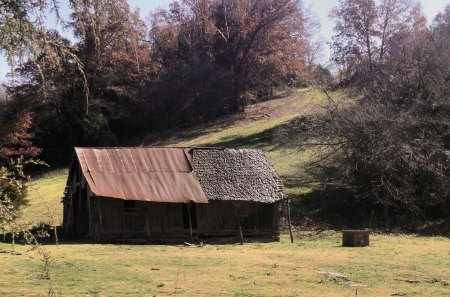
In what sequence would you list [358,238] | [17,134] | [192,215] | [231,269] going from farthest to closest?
1. [17,134]
2. [192,215]
3. [358,238]
4. [231,269]

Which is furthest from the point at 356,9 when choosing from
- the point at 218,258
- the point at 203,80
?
the point at 218,258

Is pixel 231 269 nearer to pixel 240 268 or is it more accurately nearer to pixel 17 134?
pixel 240 268

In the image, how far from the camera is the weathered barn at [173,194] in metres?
27.2

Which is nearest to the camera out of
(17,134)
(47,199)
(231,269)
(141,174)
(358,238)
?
(231,269)

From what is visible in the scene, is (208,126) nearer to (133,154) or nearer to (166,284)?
(133,154)

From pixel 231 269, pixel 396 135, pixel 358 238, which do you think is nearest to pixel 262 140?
pixel 396 135

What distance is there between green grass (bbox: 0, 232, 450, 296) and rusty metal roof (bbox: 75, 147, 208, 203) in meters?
Result: 2.73

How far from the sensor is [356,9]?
2064 inches

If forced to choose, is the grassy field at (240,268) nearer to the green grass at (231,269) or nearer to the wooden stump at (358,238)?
the green grass at (231,269)

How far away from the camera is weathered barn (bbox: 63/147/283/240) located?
27.2m

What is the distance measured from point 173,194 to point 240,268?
10524 mm

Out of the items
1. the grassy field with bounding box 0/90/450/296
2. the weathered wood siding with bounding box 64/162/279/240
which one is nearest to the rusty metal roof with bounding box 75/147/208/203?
the weathered wood siding with bounding box 64/162/279/240

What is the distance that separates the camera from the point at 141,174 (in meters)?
28.2

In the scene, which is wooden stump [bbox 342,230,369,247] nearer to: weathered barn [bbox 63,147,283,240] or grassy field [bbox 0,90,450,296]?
grassy field [bbox 0,90,450,296]
